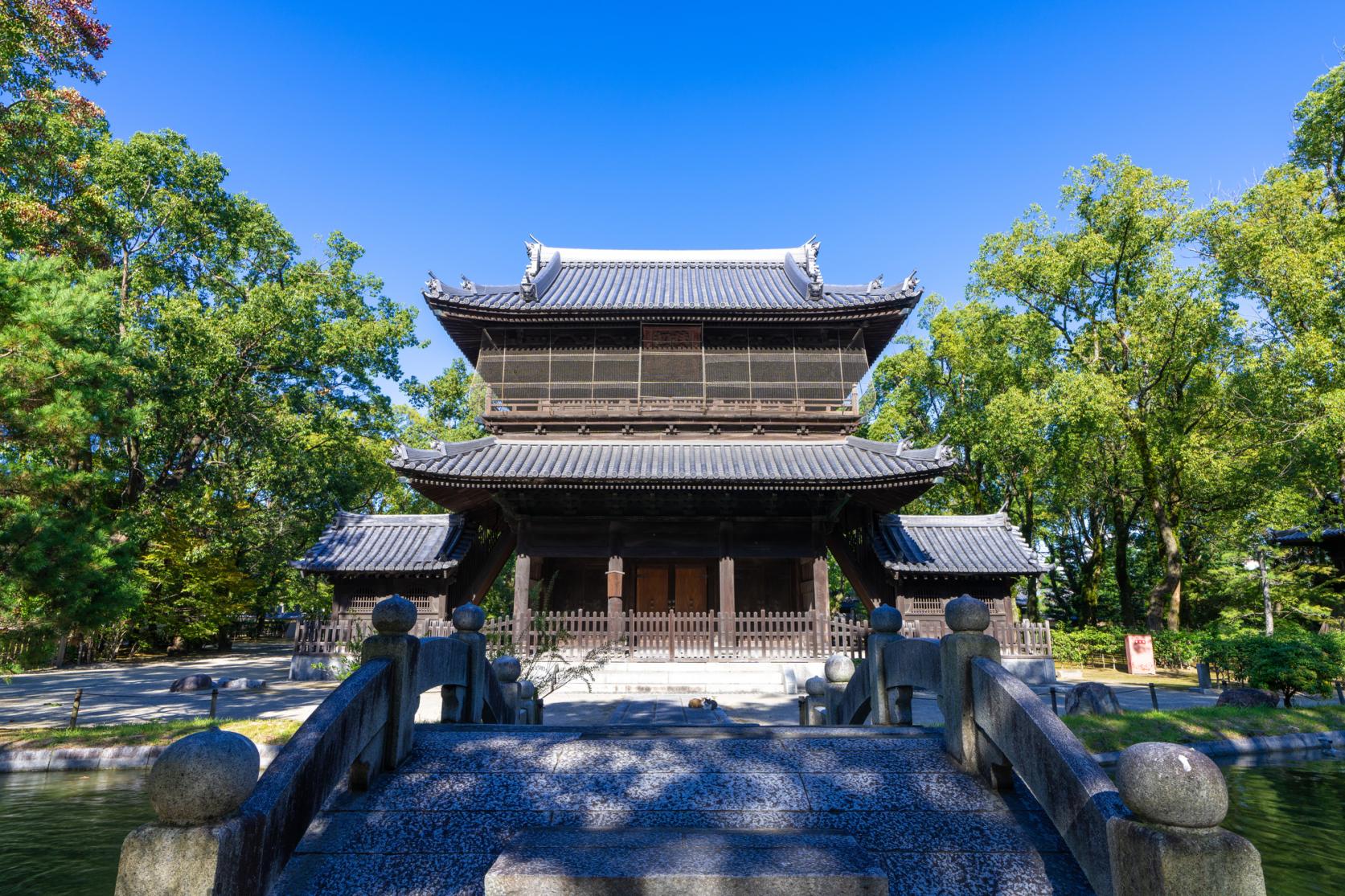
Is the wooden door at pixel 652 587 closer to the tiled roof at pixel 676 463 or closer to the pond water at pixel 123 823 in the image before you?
the tiled roof at pixel 676 463

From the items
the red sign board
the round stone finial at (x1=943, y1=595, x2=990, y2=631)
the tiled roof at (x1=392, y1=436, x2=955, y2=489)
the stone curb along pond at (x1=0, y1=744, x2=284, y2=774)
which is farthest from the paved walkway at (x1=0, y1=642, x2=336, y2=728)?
the red sign board

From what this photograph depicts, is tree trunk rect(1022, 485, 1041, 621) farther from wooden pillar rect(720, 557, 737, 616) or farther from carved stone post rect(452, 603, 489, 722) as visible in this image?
carved stone post rect(452, 603, 489, 722)

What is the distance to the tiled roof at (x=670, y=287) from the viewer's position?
55.1 feet

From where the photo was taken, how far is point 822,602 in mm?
15555

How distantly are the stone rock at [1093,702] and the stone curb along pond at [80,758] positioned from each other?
432 inches

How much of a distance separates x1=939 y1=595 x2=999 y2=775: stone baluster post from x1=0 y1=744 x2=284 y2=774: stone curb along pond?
7.40 metres

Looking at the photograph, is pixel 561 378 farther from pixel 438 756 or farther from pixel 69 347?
pixel 438 756

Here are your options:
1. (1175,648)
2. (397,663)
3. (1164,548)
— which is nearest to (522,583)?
(397,663)

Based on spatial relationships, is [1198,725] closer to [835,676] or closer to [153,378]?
[835,676]

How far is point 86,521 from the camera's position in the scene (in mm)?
9250

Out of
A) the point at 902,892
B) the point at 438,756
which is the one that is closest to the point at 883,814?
the point at 902,892

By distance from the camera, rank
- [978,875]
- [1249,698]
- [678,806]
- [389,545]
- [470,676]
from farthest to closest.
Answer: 1. [389,545]
2. [1249,698]
3. [470,676]
4. [678,806]
5. [978,875]

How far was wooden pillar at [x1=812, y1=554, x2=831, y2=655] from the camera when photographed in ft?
48.8

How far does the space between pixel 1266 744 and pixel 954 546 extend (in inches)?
347
